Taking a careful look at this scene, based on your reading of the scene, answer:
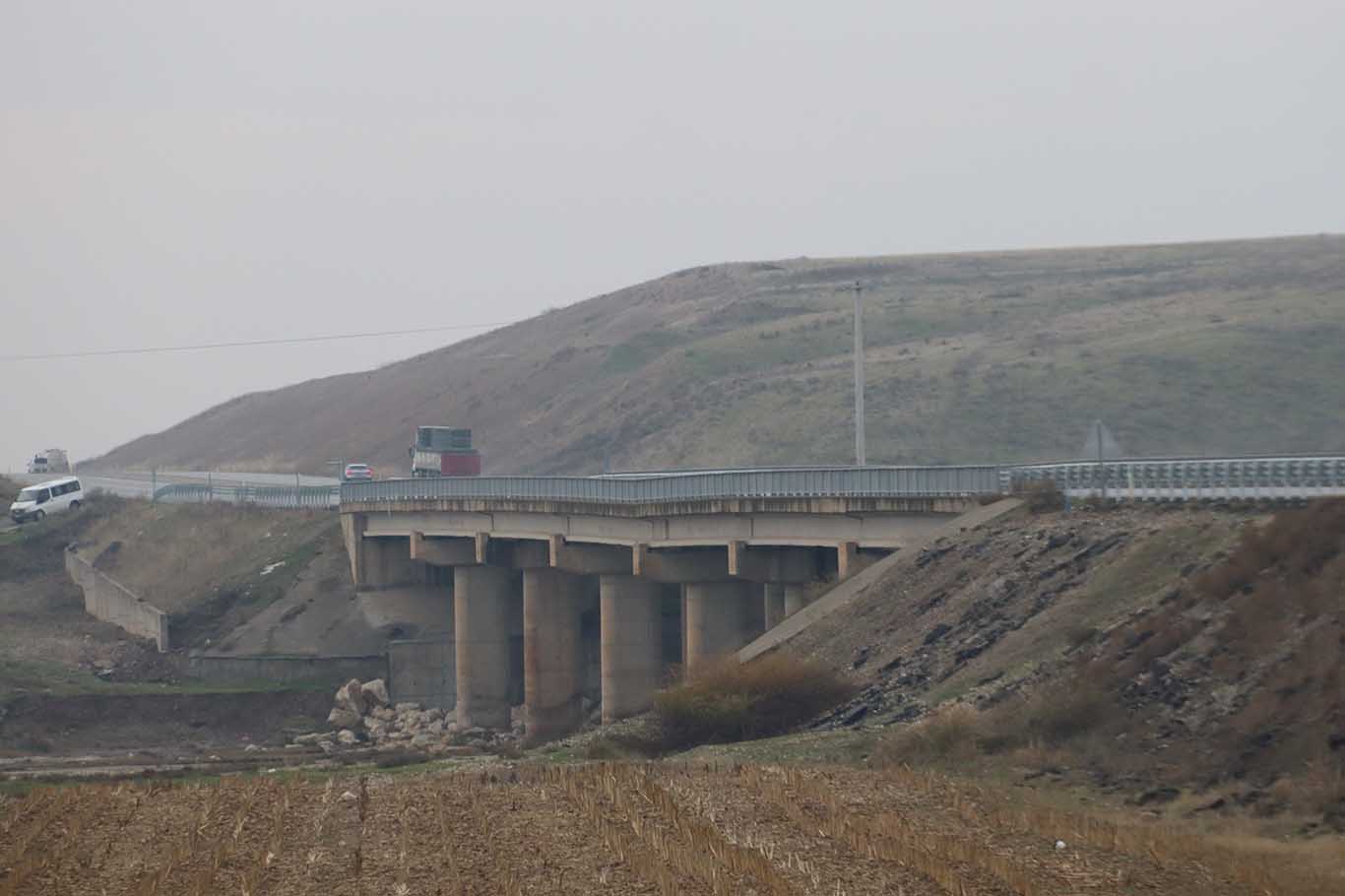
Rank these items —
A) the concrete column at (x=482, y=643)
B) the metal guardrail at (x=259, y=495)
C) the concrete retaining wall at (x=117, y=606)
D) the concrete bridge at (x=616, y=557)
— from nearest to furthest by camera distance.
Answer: the concrete bridge at (x=616, y=557) → the concrete column at (x=482, y=643) → the concrete retaining wall at (x=117, y=606) → the metal guardrail at (x=259, y=495)

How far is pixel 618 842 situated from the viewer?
24.4m

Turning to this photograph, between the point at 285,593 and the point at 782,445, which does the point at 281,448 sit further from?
the point at 285,593

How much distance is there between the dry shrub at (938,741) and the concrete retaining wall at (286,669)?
44144 mm

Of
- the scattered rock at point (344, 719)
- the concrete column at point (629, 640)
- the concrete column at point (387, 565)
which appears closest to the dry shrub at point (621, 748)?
the concrete column at point (629, 640)

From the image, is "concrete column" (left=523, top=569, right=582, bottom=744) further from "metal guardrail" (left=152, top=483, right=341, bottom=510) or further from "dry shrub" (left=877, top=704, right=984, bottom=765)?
"dry shrub" (left=877, top=704, right=984, bottom=765)

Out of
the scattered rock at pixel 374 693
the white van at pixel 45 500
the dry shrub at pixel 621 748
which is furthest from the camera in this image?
the white van at pixel 45 500

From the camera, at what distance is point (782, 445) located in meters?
124

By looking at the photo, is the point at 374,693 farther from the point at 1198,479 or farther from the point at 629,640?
the point at 1198,479

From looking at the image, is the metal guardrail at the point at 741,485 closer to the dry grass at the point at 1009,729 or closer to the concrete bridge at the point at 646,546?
the concrete bridge at the point at 646,546

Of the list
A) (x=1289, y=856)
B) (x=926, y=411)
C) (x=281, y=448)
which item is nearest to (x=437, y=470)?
(x=926, y=411)

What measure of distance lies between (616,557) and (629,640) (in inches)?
106

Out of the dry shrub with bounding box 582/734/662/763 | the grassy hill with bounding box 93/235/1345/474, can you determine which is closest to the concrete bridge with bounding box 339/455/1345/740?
the dry shrub with bounding box 582/734/662/763

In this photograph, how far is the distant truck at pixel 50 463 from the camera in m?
142

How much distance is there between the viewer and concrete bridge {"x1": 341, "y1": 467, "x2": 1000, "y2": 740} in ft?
166
